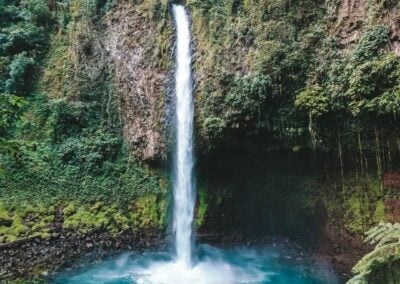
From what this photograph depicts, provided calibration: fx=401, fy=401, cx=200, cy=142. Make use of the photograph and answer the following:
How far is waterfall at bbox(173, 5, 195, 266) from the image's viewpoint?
12.5 metres

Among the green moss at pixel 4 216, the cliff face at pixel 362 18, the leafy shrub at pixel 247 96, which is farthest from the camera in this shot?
the green moss at pixel 4 216

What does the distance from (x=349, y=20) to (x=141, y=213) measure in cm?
→ 837

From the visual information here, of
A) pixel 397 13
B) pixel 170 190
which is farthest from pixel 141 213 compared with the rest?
pixel 397 13

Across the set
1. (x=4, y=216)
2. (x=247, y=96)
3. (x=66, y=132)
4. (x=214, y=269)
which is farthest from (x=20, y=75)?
(x=214, y=269)

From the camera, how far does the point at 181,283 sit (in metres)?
10.1

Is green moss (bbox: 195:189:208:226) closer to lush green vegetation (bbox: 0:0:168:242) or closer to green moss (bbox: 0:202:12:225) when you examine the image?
lush green vegetation (bbox: 0:0:168:242)

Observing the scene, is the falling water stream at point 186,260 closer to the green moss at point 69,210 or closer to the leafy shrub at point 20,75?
the green moss at point 69,210

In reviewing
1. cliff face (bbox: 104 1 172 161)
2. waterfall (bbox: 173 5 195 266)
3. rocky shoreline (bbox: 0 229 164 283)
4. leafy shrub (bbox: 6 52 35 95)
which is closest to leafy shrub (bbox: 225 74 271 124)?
waterfall (bbox: 173 5 195 266)

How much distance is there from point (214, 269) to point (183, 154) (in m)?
3.64

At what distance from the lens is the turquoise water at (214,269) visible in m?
10.3

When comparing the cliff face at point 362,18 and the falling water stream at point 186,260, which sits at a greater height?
the cliff face at point 362,18

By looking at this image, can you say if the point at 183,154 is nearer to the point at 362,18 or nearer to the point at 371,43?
the point at 371,43

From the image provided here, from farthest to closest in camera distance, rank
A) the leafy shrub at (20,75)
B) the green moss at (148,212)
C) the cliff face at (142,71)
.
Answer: the leafy shrub at (20,75)
the cliff face at (142,71)
the green moss at (148,212)

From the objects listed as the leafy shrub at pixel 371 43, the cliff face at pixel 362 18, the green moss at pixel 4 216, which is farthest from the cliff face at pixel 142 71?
the leafy shrub at pixel 371 43
